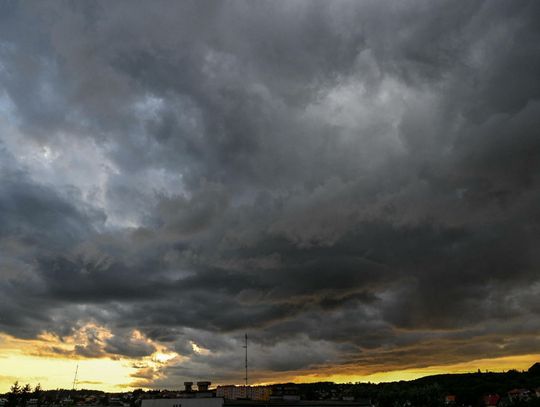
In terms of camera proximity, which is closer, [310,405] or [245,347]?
[310,405]

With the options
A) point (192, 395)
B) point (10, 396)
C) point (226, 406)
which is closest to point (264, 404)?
point (226, 406)

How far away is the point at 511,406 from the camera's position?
169 meters

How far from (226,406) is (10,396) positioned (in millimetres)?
153193

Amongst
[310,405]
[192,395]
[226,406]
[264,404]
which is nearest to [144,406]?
[192,395]

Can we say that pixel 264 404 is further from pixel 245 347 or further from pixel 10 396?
pixel 10 396

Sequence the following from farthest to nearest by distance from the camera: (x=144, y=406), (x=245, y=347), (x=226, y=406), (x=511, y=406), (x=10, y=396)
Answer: (x=10, y=396) < (x=511, y=406) < (x=245, y=347) < (x=144, y=406) < (x=226, y=406)

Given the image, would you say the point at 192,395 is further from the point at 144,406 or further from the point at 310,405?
the point at 310,405

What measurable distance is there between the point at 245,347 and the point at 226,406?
1451 inches

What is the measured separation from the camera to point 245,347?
4914 inches

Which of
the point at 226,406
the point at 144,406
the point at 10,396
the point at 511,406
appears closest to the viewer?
the point at 226,406

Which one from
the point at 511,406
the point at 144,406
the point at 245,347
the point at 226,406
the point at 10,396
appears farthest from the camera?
the point at 10,396

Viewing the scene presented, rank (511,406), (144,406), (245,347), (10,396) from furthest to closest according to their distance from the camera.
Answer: (10,396) → (511,406) → (245,347) → (144,406)

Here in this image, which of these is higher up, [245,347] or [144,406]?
[245,347]

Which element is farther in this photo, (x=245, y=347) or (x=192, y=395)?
(x=245, y=347)
